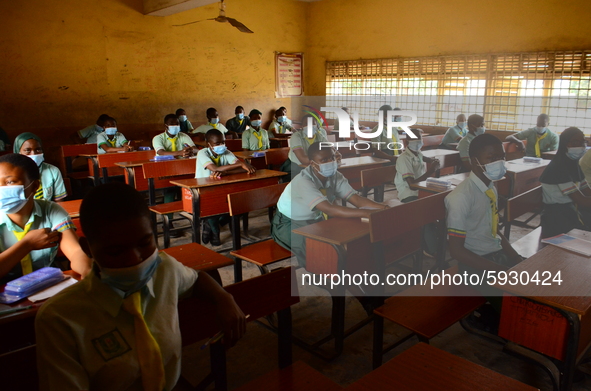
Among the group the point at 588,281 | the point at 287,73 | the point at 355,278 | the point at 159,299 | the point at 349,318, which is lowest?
the point at 349,318

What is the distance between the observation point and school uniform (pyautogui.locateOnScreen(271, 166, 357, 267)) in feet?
9.07

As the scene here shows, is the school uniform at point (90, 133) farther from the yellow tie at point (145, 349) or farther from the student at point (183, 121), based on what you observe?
the yellow tie at point (145, 349)

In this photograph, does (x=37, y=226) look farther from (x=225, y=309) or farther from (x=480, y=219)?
(x=480, y=219)

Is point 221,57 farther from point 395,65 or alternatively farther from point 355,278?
point 355,278

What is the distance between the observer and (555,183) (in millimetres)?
3275

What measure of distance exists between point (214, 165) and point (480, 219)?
8.53 feet

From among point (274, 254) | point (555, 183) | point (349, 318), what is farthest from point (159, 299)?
point (555, 183)

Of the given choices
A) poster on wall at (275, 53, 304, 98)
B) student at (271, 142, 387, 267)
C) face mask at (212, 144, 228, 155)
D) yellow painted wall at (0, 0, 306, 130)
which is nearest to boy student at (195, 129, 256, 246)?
face mask at (212, 144, 228, 155)

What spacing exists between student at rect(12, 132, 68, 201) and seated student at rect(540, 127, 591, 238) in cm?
382

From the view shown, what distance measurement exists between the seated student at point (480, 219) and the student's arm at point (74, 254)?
1.78 metres

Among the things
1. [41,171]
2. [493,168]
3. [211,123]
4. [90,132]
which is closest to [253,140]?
[211,123]

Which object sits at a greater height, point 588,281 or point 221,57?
point 221,57

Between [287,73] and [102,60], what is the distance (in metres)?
4.26

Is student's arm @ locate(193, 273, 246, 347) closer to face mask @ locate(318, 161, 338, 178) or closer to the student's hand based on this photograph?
the student's hand
